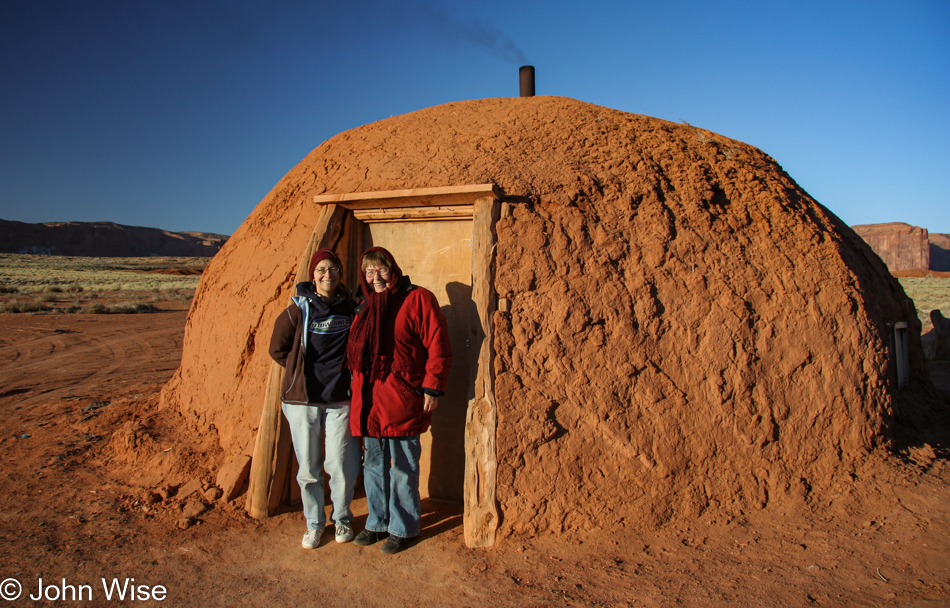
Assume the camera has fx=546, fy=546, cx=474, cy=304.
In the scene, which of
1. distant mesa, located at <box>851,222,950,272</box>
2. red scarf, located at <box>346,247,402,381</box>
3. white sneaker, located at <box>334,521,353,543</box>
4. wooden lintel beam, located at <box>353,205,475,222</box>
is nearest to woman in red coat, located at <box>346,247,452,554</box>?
red scarf, located at <box>346,247,402,381</box>

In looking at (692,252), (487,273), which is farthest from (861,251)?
(487,273)

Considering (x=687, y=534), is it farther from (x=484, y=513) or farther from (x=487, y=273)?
(x=487, y=273)

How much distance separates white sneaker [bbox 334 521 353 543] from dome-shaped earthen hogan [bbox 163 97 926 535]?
921 mm

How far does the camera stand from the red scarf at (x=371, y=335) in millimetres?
2975

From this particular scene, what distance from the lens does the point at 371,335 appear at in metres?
2.99

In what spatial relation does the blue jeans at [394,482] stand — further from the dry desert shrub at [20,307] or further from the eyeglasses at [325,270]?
the dry desert shrub at [20,307]

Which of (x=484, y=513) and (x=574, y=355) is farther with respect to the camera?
(x=574, y=355)

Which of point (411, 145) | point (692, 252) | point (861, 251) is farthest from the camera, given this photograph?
point (861, 251)

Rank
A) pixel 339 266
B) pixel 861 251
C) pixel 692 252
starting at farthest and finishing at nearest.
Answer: pixel 861 251
pixel 692 252
pixel 339 266

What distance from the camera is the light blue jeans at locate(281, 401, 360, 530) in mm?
3084

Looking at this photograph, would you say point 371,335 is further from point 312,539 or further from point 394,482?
point 312,539

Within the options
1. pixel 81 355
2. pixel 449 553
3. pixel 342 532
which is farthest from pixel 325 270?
pixel 81 355

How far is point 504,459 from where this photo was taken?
314 cm

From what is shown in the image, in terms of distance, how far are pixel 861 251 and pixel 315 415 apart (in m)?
4.55
